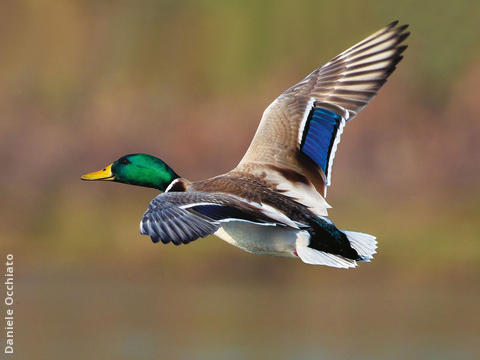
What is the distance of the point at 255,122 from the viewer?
456 inches

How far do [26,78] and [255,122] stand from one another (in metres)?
3.07

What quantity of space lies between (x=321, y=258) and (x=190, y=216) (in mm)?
623

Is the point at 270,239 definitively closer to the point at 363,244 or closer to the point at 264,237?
the point at 264,237

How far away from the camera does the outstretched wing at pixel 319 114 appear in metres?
5.11

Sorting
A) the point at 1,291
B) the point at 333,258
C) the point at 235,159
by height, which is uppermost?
the point at 333,258

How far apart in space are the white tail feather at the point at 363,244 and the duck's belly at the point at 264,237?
0.25 metres

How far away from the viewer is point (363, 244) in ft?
15.8

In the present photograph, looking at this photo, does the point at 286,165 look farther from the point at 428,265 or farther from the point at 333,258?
the point at 428,265

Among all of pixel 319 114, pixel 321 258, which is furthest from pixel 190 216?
pixel 319 114

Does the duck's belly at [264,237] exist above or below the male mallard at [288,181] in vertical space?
below

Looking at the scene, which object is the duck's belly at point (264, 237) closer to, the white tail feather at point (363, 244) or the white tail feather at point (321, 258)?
the white tail feather at point (321, 258)

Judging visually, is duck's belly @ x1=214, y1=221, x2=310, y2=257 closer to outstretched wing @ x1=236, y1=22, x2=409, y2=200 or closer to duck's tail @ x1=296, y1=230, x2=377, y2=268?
duck's tail @ x1=296, y1=230, x2=377, y2=268

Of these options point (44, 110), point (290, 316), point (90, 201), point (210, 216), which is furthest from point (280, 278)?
point (210, 216)

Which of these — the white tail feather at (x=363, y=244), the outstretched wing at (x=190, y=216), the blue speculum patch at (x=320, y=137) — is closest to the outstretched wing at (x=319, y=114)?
the blue speculum patch at (x=320, y=137)
